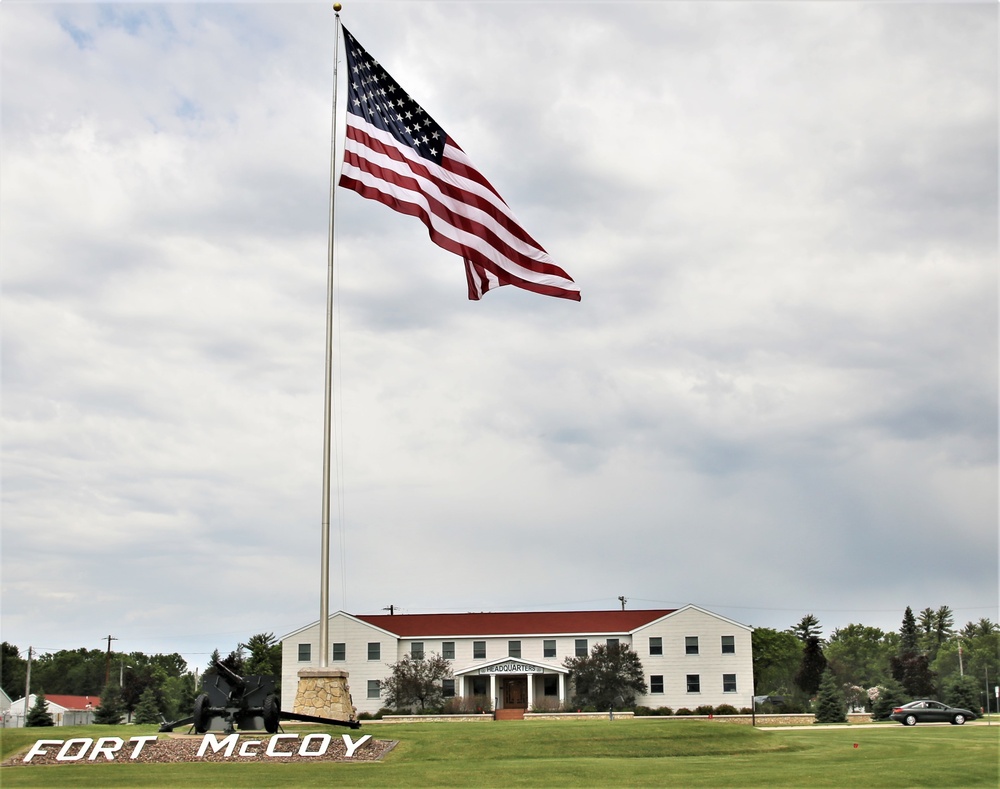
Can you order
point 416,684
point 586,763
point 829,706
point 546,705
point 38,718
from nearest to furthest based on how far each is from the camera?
1. point 586,763
2. point 38,718
3. point 829,706
4. point 416,684
5. point 546,705

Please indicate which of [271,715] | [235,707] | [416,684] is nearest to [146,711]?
[416,684]

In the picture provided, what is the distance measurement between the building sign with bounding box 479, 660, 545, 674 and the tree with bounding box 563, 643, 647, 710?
2026 millimetres

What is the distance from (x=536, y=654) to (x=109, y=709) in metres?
25.8

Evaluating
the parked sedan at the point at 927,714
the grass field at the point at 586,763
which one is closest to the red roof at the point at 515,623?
the parked sedan at the point at 927,714

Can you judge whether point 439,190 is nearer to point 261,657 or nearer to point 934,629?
point 261,657

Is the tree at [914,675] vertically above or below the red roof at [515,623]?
below

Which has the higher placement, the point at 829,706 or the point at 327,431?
the point at 327,431

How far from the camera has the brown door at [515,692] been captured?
63.3 m

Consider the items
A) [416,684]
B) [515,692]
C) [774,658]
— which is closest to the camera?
[416,684]

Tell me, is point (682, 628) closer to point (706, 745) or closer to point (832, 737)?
point (832, 737)

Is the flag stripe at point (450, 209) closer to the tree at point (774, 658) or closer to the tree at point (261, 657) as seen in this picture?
the tree at point (261, 657)

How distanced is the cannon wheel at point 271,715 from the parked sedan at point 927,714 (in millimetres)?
34668

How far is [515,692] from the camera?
64062 millimetres

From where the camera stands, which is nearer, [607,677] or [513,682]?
[607,677]
